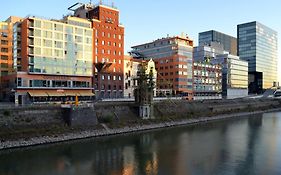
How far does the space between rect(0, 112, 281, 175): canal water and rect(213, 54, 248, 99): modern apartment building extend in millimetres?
98372

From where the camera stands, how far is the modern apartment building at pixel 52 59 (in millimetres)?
68750

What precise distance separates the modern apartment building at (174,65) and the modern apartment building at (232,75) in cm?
3183

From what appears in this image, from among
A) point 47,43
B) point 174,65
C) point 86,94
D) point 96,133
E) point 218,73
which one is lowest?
point 96,133

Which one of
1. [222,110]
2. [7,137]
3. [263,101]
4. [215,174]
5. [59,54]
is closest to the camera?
[215,174]

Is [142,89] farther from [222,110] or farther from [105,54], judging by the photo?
[222,110]

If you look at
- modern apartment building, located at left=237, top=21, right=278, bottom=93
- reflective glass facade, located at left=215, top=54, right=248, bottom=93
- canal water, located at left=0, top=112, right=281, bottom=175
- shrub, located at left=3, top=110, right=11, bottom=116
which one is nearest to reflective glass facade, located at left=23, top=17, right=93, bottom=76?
shrub, located at left=3, top=110, right=11, bottom=116

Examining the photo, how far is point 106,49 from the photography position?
87500 mm

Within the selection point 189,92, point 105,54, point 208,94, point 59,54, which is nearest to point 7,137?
point 59,54

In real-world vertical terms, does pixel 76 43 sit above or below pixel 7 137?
above

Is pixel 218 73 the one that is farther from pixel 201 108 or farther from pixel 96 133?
pixel 96 133

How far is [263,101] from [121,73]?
72.4 metres

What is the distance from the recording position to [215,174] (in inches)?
1213

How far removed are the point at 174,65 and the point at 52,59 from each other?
179ft

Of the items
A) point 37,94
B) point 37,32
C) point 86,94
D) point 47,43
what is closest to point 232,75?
point 86,94
